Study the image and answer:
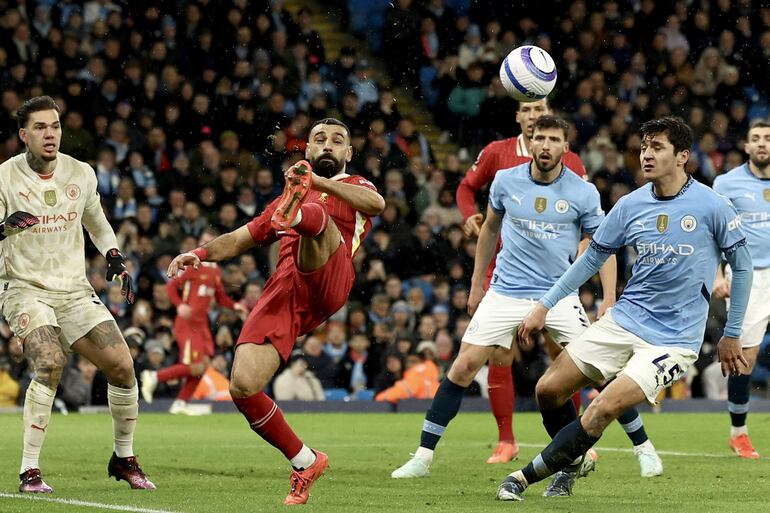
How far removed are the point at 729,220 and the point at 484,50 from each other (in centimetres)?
1457

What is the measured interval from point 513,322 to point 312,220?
7.84 ft

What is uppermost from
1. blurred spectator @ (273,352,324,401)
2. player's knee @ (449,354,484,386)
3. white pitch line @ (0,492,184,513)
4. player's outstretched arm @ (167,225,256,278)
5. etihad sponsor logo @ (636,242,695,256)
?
etihad sponsor logo @ (636,242,695,256)

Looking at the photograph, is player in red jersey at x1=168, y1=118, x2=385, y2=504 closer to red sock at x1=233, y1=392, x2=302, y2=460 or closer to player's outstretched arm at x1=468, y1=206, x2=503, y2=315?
red sock at x1=233, y1=392, x2=302, y2=460

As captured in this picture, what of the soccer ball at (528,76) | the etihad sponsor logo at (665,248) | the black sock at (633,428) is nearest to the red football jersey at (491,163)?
the soccer ball at (528,76)

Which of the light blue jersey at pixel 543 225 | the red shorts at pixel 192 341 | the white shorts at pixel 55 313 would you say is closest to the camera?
the white shorts at pixel 55 313

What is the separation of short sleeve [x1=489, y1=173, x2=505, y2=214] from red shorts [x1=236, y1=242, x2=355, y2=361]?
6.33 ft

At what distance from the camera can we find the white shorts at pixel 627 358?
7184 mm

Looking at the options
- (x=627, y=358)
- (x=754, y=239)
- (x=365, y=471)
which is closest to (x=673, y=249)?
(x=627, y=358)

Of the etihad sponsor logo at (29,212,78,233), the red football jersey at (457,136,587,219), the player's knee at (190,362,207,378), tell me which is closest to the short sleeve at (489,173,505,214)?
the red football jersey at (457,136,587,219)

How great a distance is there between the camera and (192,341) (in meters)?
16.6

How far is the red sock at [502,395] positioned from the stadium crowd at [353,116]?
6.70 meters

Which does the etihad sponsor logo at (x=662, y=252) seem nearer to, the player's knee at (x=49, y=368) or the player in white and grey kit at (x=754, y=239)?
the player in white and grey kit at (x=754, y=239)

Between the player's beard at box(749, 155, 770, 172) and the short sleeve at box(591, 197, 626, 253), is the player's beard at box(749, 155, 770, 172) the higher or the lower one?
the higher one

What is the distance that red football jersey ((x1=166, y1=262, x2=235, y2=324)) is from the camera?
16781 mm
